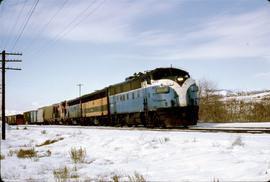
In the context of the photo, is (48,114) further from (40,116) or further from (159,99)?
(159,99)

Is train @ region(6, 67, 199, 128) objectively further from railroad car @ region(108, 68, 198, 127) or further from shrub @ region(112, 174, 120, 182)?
shrub @ region(112, 174, 120, 182)

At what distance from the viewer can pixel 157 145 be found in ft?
39.6

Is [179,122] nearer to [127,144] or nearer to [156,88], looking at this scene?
[156,88]

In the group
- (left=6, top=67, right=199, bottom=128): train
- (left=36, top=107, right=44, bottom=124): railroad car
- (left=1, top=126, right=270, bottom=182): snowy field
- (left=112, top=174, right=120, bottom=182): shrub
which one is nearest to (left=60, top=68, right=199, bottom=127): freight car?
(left=6, top=67, right=199, bottom=128): train

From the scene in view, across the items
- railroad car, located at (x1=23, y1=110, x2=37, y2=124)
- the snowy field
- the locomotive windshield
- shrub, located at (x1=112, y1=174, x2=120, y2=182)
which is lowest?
shrub, located at (x1=112, y1=174, x2=120, y2=182)

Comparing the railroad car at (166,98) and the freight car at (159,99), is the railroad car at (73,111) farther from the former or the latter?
the railroad car at (166,98)

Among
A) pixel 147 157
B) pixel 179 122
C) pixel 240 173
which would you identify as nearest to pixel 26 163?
pixel 147 157

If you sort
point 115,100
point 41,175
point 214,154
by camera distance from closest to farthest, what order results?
point 41,175 < point 214,154 < point 115,100

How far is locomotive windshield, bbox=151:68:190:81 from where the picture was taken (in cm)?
2197

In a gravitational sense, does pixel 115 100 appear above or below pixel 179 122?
above

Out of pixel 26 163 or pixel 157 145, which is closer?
pixel 26 163

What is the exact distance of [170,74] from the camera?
73.2ft

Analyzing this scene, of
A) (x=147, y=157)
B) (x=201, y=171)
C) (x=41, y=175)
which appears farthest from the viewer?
(x=147, y=157)

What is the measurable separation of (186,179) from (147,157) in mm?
3289
